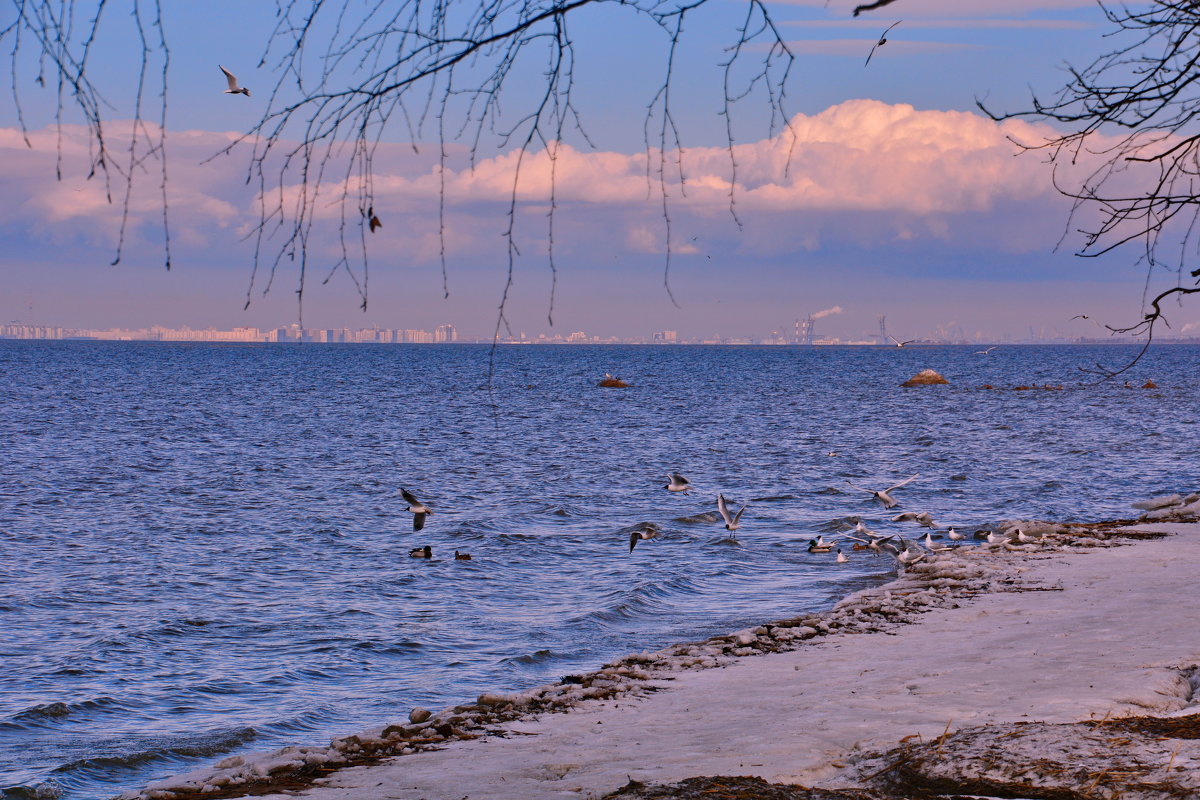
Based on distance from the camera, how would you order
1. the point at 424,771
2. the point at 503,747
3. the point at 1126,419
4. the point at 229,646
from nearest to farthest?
the point at 424,771 → the point at 503,747 → the point at 229,646 → the point at 1126,419

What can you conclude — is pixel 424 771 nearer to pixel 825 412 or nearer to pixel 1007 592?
pixel 1007 592

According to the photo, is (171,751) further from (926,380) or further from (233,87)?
(926,380)

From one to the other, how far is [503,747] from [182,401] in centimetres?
6620

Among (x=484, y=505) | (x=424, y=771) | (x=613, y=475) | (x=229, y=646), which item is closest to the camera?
(x=424, y=771)

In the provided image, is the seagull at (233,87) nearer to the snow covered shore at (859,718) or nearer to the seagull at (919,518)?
the snow covered shore at (859,718)

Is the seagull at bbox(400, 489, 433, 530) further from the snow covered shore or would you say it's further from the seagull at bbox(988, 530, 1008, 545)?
the seagull at bbox(988, 530, 1008, 545)

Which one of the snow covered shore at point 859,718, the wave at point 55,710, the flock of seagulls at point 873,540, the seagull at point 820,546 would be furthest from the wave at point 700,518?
the wave at point 55,710

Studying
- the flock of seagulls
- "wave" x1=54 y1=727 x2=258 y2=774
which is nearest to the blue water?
"wave" x1=54 y1=727 x2=258 y2=774

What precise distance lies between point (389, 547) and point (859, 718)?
13482 mm

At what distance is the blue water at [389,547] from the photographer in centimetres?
1108

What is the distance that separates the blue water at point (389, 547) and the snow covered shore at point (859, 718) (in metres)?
1.67

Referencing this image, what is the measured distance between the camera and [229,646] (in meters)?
13.0

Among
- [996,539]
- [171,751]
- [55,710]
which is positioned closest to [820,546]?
[996,539]

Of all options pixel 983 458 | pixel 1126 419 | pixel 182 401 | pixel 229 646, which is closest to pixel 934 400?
pixel 1126 419
